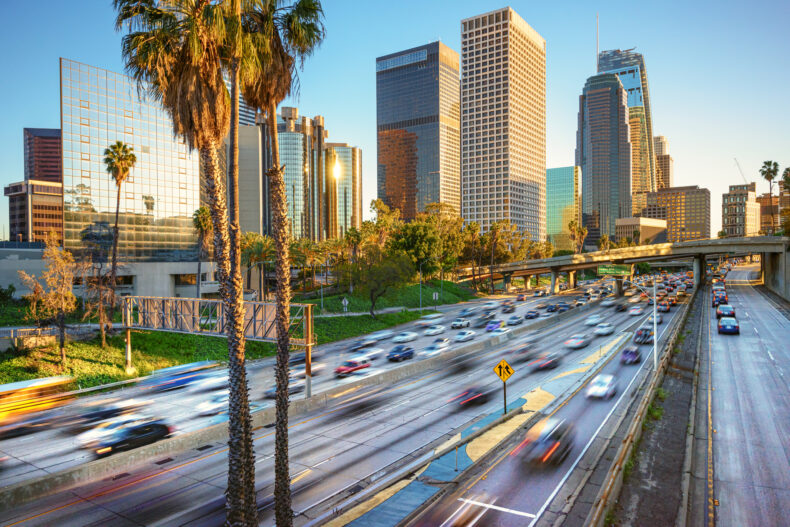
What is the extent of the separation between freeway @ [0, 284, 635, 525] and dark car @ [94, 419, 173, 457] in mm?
3389

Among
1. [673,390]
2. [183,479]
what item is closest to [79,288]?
[183,479]

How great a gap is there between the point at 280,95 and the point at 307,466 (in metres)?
14.4

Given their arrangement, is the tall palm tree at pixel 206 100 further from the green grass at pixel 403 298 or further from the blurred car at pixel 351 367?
the green grass at pixel 403 298

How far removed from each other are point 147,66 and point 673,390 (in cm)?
3104

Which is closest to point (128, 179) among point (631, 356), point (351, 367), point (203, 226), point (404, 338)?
point (203, 226)

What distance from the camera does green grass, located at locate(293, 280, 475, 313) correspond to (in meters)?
71.2

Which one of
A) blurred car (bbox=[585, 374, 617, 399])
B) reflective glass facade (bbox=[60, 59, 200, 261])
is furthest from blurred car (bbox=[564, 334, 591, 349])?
reflective glass facade (bbox=[60, 59, 200, 261])

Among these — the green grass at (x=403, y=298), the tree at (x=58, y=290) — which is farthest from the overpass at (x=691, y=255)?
the tree at (x=58, y=290)

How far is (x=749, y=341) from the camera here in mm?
44625

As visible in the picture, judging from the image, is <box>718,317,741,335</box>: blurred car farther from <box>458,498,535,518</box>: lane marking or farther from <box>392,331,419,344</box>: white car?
<box>458,498,535,518</box>: lane marking

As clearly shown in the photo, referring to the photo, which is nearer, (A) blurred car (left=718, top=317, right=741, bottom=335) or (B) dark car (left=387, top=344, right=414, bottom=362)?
(B) dark car (left=387, top=344, right=414, bottom=362)

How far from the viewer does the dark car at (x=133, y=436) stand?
22.1 m

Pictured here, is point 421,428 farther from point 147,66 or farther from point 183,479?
point 147,66

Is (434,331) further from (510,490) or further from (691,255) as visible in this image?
(691,255)
